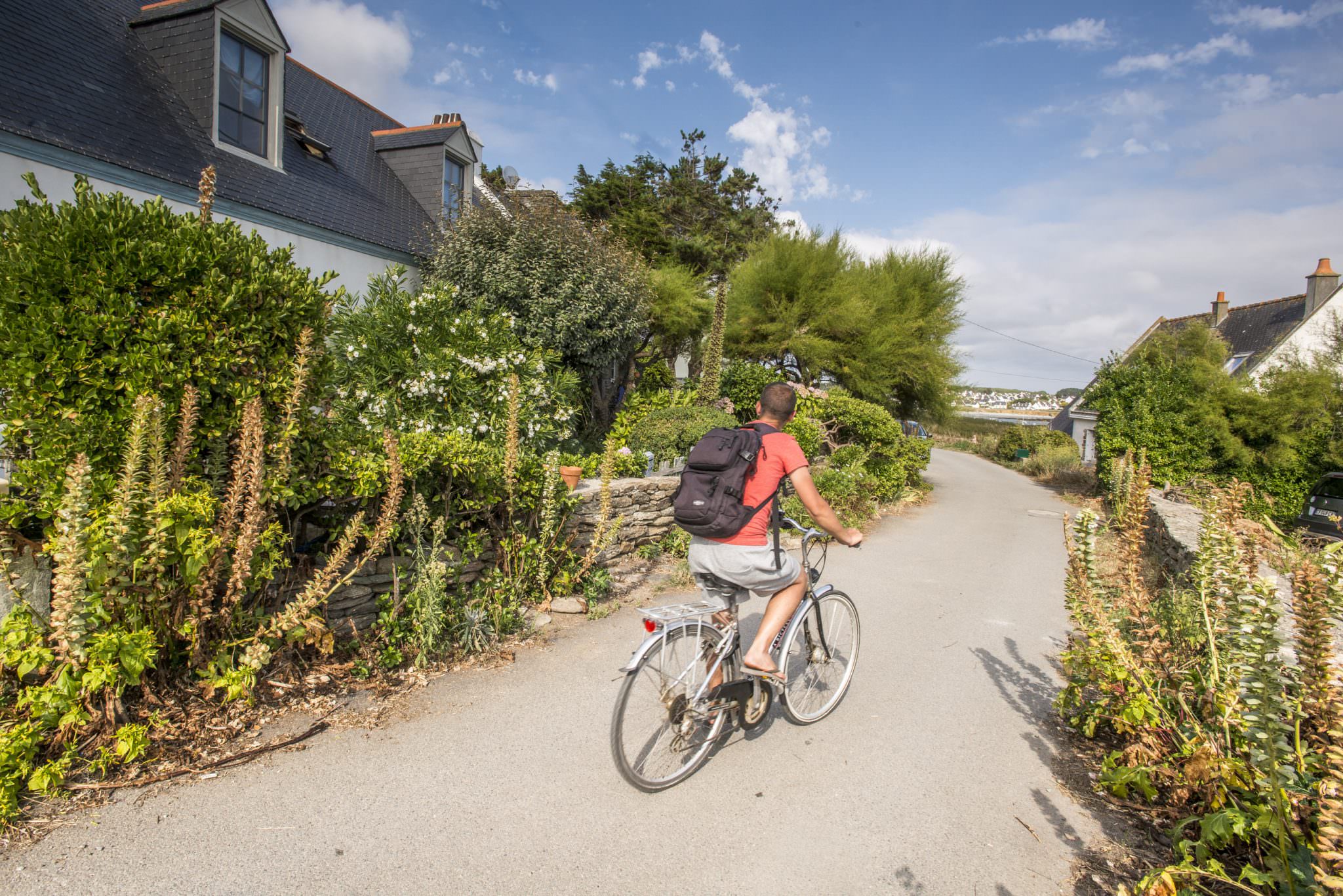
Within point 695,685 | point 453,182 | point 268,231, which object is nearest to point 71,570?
point 695,685

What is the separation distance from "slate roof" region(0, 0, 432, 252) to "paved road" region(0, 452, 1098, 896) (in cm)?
824

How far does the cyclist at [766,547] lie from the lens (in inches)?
135

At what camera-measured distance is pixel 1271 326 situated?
29250 mm

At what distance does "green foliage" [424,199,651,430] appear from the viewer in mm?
11273

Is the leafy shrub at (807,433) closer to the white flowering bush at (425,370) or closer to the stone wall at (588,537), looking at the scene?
the stone wall at (588,537)

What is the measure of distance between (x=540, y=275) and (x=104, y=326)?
8.35 meters

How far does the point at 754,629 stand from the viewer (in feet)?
18.2

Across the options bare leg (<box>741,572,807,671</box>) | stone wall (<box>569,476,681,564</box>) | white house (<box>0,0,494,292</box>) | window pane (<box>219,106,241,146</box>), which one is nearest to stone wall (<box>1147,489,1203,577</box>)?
bare leg (<box>741,572,807,671</box>)

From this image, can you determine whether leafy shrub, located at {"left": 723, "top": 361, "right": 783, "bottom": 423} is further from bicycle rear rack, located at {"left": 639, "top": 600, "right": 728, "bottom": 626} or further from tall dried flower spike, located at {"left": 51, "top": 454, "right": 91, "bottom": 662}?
tall dried flower spike, located at {"left": 51, "top": 454, "right": 91, "bottom": 662}

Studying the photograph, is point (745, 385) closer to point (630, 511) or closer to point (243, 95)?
point (630, 511)

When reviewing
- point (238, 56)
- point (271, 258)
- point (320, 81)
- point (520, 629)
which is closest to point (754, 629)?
point (520, 629)

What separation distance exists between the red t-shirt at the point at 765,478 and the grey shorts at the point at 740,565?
46 millimetres

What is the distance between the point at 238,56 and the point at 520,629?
1097 cm

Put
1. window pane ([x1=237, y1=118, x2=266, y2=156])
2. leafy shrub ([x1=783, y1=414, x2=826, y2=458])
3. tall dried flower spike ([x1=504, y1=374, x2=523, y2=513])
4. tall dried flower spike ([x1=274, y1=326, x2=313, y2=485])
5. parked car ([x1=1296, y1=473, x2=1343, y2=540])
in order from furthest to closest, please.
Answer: leafy shrub ([x1=783, y1=414, x2=826, y2=458]), window pane ([x1=237, y1=118, x2=266, y2=156]), parked car ([x1=1296, y1=473, x2=1343, y2=540]), tall dried flower spike ([x1=504, y1=374, x2=523, y2=513]), tall dried flower spike ([x1=274, y1=326, x2=313, y2=485])
